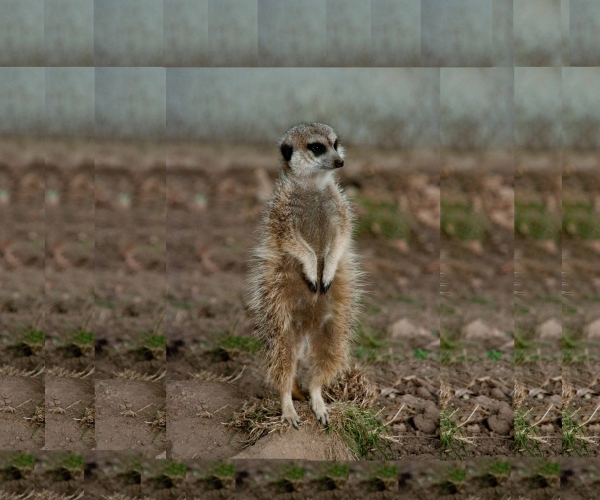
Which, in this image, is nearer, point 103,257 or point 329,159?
point 329,159

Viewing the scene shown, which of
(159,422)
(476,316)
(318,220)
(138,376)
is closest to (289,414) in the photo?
(159,422)

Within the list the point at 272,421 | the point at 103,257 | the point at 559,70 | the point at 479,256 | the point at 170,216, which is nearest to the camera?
the point at 272,421

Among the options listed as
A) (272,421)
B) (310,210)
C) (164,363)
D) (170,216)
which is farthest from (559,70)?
(170,216)

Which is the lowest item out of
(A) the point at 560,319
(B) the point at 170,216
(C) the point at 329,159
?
(A) the point at 560,319

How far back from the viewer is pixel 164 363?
527 centimetres

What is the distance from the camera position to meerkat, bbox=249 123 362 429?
451 centimetres

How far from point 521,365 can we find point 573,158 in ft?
9.15

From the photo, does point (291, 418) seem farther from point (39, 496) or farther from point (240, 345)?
point (39, 496)

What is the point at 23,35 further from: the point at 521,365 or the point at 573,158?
the point at 573,158

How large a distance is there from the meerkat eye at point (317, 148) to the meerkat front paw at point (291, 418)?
2013mm

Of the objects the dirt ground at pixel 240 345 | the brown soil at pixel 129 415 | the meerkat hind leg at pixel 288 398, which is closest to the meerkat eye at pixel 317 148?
the dirt ground at pixel 240 345

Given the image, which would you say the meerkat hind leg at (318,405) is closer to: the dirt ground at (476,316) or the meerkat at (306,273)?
the meerkat at (306,273)

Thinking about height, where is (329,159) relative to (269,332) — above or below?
above

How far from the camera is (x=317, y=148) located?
4.66 metres
